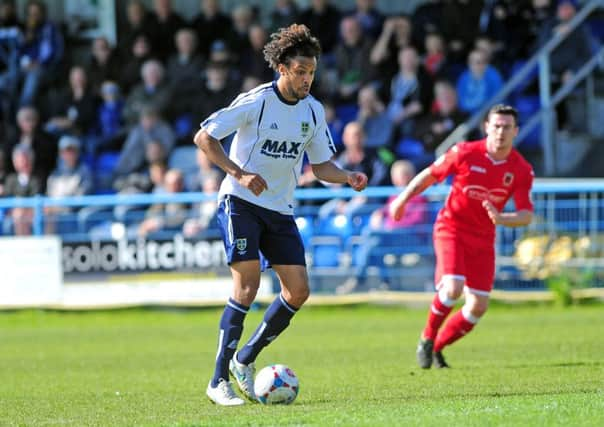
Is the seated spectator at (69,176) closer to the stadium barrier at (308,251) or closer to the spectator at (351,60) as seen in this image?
the stadium barrier at (308,251)

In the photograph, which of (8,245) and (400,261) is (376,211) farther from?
(8,245)

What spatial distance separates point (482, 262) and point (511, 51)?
983 cm

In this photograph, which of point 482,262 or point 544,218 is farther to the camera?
point 544,218

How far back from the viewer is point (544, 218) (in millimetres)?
16906

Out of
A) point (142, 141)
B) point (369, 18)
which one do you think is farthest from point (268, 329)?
point (369, 18)

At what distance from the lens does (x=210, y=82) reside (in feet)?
69.3

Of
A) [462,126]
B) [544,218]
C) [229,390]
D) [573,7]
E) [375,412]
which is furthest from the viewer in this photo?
[573,7]

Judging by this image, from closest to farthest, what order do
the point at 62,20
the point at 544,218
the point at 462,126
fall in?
the point at 544,218 < the point at 462,126 < the point at 62,20

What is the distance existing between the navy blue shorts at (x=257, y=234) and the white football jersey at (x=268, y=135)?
58mm

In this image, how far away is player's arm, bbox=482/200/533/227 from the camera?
10242 millimetres

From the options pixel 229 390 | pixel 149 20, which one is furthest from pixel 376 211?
pixel 229 390

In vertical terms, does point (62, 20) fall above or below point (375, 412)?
above

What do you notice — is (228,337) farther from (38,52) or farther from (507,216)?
(38,52)

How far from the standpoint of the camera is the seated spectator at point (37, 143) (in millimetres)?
21500
